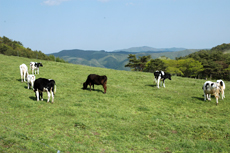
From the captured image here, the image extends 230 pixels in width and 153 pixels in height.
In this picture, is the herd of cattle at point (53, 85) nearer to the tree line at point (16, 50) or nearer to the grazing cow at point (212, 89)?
the grazing cow at point (212, 89)

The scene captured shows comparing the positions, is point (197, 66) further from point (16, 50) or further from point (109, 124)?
point (16, 50)

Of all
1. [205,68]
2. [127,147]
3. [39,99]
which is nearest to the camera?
[127,147]

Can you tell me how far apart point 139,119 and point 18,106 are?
8346 millimetres

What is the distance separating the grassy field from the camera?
350 inches

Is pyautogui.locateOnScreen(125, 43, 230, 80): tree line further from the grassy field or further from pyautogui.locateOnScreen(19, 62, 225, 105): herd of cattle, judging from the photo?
the grassy field

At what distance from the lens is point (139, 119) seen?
12.8 m

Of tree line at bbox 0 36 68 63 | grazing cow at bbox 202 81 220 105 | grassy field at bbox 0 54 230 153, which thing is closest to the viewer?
grassy field at bbox 0 54 230 153

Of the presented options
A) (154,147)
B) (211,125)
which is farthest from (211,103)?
(154,147)

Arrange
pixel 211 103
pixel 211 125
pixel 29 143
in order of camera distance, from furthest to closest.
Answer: pixel 211 103, pixel 211 125, pixel 29 143

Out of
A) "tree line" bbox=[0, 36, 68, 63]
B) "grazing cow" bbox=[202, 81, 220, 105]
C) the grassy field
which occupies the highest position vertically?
"tree line" bbox=[0, 36, 68, 63]

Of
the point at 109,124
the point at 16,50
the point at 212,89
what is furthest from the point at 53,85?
the point at 16,50

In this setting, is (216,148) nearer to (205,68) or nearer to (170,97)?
(170,97)

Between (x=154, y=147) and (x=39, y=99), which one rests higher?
(x=39, y=99)

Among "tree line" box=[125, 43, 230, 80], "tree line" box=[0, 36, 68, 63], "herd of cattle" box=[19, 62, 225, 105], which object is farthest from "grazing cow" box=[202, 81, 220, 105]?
"tree line" box=[0, 36, 68, 63]
